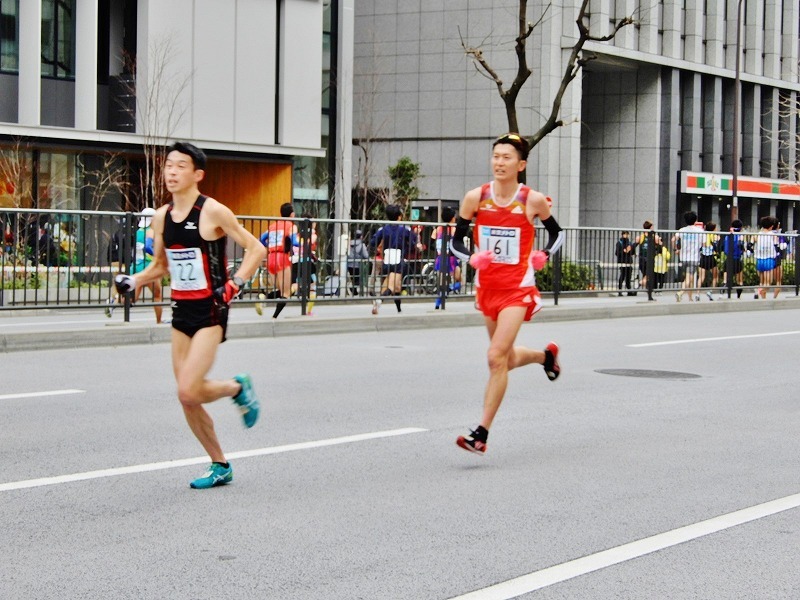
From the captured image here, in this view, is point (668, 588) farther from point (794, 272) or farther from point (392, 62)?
point (392, 62)

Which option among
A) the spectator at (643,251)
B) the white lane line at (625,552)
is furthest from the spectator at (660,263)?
the white lane line at (625,552)

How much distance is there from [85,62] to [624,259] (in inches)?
629

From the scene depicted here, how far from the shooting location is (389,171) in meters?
44.8

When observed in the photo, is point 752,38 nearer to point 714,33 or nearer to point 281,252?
point 714,33

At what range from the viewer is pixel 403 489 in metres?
7.05

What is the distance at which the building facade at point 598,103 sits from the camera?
4816 cm

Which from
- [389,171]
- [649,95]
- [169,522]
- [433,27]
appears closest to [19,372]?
[169,522]

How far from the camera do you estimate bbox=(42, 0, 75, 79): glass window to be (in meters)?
33.6

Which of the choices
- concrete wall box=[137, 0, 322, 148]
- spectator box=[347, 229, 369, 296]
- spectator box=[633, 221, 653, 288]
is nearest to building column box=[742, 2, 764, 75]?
concrete wall box=[137, 0, 322, 148]

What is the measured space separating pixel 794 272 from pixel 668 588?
2380cm

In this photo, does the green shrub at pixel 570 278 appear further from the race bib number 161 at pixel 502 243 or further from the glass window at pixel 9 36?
the glass window at pixel 9 36

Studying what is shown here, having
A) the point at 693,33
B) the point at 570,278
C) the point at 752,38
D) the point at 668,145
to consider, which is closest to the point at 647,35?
the point at 693,33

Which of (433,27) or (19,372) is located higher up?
(433,27)

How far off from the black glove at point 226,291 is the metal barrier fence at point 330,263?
5064mm
